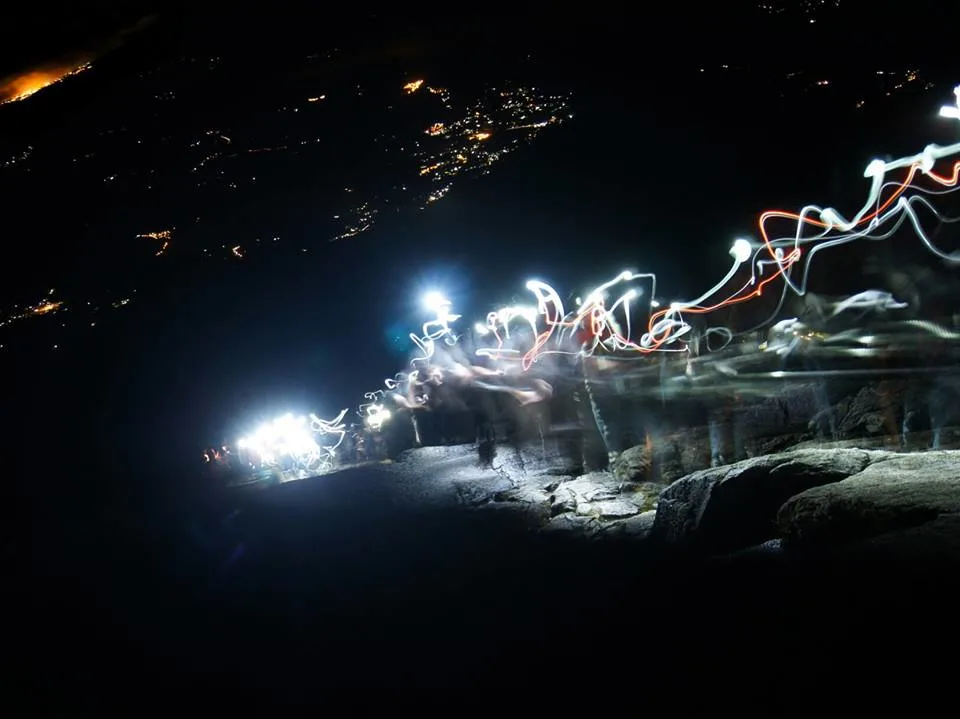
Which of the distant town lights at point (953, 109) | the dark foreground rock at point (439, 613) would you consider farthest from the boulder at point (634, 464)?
the distant town lights at point (953, 109)

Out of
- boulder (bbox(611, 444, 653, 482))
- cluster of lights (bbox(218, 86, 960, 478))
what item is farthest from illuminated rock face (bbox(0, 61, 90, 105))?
boulder (bbox(611, 444, 653, 482))

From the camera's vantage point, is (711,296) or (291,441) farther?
(291,441)

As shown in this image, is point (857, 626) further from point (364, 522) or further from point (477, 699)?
point (364, 522)

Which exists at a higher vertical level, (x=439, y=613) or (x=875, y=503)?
(x=875, y=503)

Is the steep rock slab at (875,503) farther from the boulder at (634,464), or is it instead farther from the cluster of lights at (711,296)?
the boulder at (634,464)

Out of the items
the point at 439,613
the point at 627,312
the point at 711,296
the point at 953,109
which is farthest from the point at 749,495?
the point at 711,296

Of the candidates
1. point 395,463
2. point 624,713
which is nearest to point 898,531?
point 624,713

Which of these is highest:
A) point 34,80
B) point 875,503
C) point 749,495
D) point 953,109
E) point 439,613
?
point 34,80

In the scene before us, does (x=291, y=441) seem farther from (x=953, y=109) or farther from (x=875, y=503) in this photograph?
(x=953, y=109)

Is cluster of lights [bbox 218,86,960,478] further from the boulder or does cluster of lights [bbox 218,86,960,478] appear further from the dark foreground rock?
the dark foreground rock
